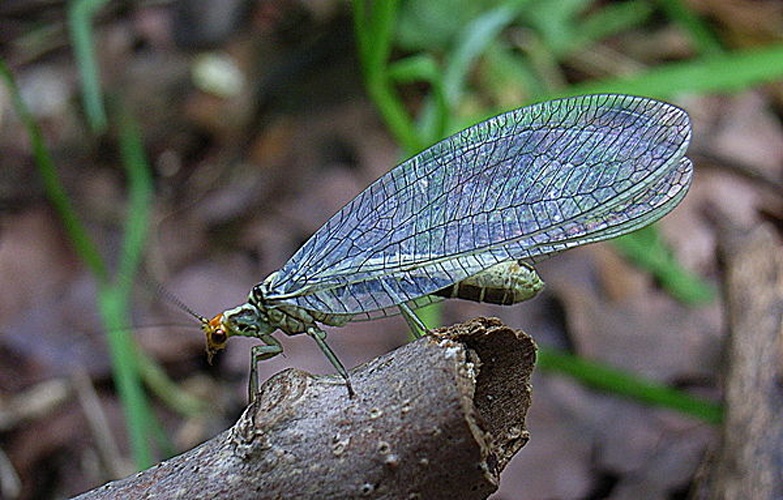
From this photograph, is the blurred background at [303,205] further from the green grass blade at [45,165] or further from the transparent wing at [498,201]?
the transparent wing at [498,201]

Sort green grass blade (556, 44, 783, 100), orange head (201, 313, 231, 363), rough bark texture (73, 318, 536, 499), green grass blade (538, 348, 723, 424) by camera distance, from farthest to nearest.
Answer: green grass blade (556, 44, 783, 100) < green grass blade (538, 348, 723, 424) < orange head (201, 313, 231, 363) < rough bark texture (73, 318, 536, 499)

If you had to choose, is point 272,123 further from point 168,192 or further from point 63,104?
point 63,104

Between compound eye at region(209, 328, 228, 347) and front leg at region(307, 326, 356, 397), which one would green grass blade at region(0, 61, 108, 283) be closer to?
compound eye at region(209, 328, 228, 347)

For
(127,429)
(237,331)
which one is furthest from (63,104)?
(237,331)

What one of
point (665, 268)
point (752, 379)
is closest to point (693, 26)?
point (665, 268)

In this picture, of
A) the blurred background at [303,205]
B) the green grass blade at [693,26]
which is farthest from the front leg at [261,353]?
the green grass blade at [693,26]

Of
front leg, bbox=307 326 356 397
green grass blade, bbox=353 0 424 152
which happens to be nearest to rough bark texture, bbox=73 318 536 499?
front leg, bbox=307 326 356 397
